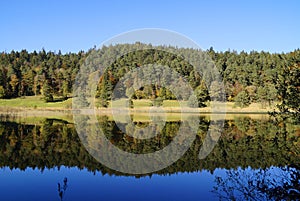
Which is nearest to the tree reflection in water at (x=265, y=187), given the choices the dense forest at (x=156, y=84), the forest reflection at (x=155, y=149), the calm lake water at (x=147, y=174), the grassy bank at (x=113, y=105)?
the calm lake water at (x=147, y=174)

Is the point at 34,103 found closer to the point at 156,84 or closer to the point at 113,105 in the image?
the point at 113,105

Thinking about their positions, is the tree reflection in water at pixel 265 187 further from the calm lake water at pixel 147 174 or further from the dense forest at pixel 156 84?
the dense forest at pixel 156 84

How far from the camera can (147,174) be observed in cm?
1617

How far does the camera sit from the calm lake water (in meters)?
12.2

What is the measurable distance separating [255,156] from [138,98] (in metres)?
54.4

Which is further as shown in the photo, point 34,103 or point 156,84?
point 34,103

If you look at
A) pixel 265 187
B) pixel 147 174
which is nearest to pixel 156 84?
pixel 147 174

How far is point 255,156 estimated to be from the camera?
20.1 meters

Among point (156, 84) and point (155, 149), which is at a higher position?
point (156, 84)

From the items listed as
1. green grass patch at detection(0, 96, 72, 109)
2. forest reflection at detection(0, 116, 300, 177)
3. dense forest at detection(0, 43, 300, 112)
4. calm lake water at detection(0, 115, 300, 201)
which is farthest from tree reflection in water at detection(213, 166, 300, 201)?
green grass patch at detection(0, 96, 72, 109)

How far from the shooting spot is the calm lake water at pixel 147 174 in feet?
40.0

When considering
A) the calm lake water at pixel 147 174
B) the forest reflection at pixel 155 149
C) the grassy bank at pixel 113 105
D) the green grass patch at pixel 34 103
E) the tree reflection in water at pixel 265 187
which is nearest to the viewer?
the tree reflection in water at pixel 265 187

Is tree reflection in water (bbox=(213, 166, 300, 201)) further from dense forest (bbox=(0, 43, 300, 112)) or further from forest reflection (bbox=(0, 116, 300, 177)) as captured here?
dense forest (bbox=(0, 43, 300, 112))

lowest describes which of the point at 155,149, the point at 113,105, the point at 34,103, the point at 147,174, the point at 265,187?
the point at 147,174
